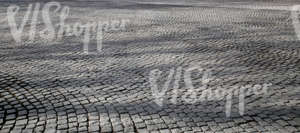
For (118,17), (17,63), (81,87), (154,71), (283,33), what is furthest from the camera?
(118,17)

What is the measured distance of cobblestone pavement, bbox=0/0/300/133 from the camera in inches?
193

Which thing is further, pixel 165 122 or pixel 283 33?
pixel 283 33

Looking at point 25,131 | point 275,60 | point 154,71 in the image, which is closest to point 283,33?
point 275,60

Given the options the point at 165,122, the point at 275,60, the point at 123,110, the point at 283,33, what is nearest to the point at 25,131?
the point at 123,110

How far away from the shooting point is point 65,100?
18.7ft

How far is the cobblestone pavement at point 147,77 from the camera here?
491cm

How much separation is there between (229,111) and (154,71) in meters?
2.37

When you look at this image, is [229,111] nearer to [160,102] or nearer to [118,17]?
[160,102]

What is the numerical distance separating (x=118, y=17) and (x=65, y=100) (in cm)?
921

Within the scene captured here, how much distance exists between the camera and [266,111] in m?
5.21

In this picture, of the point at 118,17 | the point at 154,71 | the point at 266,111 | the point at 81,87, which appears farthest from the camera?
the point at 118,17

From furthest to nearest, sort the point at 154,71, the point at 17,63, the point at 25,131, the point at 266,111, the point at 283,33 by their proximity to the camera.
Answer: the point at 283,33
the point at 17,63
the point at 154,71
the point at 266,111
the point at 25,131

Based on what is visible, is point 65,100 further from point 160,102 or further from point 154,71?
point 154,71

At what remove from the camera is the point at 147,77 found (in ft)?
22.4
